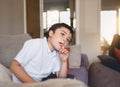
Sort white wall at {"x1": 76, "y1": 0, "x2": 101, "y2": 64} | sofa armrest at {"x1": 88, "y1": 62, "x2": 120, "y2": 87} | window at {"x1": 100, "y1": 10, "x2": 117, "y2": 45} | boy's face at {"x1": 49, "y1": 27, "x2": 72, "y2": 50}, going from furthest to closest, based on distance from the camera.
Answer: window at {"x1": 100, "y1": 10, "x2": 117, "y2": 45} < white wall at {"x1": 76, "y1": 0, "x2": 101, "y2": 64} < sofa armrest at {"x1": 88, "y1": 62, "x2": 120, "y2": 87} < boy's face at {"x1": 49, "y1": 27, "x2": 72, "y2": 50}

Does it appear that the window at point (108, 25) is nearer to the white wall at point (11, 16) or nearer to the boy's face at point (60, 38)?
the white wall at point (11, 16)

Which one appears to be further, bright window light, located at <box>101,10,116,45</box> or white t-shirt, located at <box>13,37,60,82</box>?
bright window light, located at <box>101,10,116,45</box>

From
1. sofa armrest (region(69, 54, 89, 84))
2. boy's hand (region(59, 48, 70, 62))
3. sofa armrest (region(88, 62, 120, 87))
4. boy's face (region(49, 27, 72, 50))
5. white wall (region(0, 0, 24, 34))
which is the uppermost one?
white wall (region(0, 0, 24, 34))

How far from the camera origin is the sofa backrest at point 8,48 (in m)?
2.11

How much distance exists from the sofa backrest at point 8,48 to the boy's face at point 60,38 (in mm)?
760

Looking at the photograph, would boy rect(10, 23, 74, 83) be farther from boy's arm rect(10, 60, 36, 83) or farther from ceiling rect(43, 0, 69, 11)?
ceiling rect(43, 0, 69, 11)

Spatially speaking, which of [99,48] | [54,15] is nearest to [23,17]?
[99,48]

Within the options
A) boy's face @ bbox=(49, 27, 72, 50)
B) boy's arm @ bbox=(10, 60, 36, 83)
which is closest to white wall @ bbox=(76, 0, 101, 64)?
boy's face @ bbox=(49, 27, 72, 50)

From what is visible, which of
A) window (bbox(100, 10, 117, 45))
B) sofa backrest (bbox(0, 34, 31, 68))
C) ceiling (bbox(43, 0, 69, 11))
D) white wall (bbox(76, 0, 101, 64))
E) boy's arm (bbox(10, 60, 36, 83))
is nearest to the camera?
boy's arm (bbox(10, 60, 36, 83))

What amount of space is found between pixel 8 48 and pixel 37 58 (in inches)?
30.8

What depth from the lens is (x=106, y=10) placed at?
6.24 metres

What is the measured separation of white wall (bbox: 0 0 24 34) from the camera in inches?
206

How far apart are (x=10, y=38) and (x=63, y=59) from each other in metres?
0.86

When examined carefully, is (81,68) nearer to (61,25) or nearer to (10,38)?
(10,38)
